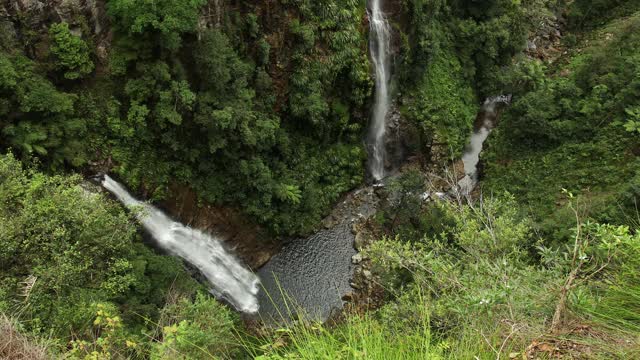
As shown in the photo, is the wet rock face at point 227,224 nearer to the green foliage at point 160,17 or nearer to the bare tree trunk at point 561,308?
the green foliage at point 160,17

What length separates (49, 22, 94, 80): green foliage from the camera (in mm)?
11445

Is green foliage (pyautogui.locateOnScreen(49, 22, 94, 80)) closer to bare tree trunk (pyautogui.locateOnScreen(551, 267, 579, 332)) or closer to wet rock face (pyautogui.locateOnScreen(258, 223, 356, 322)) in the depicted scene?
wet rock face (pyautogui.locateOnScreen(258, 223, 356, 322))

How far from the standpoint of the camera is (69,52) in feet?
38.2

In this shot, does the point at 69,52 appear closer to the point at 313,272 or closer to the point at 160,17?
the point at 160,17

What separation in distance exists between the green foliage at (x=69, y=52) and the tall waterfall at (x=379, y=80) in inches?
421

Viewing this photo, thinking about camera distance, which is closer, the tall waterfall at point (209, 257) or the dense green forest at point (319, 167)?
the dense green forest at point (319, 167)

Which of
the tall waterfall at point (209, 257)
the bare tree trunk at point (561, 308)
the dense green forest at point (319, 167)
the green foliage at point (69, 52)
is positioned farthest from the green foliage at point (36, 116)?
the bare tree trunk at point (561, 308)

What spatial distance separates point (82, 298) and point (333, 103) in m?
11.7

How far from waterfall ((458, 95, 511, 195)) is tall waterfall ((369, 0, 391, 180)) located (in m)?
3.66

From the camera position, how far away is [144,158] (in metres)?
13.0

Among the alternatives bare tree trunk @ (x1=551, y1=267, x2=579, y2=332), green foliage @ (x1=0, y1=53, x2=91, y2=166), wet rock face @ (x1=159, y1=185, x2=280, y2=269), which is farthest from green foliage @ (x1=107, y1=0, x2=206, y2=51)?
bare tree trunk @ (x1=551, y1=267, x2=579, y2=332)

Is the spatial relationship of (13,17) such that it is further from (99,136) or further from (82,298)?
(82,298)

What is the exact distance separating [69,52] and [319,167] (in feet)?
29.8

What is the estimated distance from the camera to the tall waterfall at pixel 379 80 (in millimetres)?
18094
